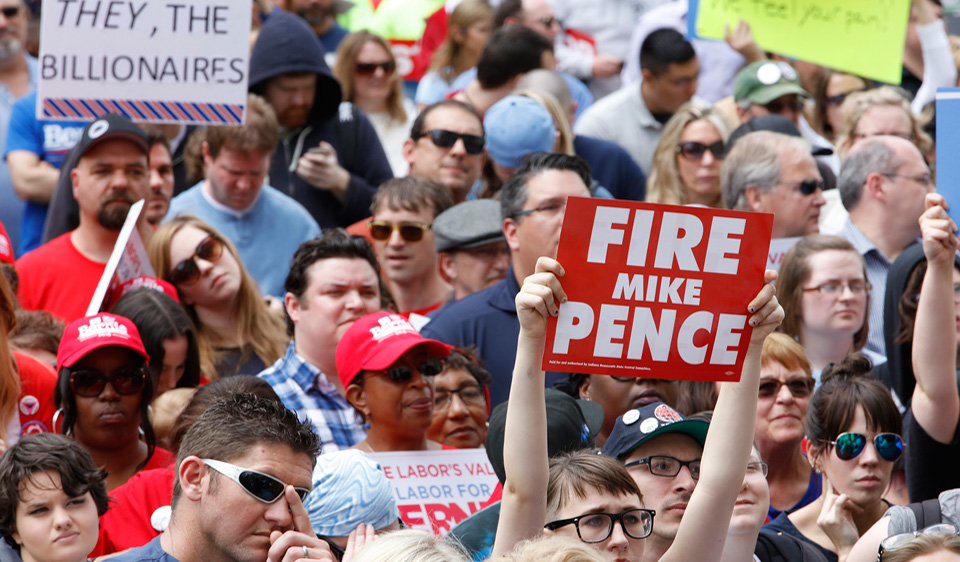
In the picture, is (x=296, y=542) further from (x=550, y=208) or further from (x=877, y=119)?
(x=877, y=119)

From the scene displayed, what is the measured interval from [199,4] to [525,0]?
3520 millimetres

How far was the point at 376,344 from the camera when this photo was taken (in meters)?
5.20

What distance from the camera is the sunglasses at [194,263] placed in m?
6.18

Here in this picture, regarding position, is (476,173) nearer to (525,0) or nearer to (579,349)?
(525,0)

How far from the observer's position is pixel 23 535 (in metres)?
3.99

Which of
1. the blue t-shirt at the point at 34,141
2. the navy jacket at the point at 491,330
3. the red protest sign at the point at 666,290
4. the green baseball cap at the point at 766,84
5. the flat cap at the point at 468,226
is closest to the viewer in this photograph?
the red protest sign at the point at 666,290

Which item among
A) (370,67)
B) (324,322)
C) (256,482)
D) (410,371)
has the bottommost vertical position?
(256,482)

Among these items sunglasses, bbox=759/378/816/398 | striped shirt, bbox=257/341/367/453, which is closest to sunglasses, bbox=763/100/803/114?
sunglasses, bbox=759/378/816/398

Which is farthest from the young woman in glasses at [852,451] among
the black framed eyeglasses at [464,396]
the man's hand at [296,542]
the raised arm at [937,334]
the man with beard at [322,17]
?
the man with beard at [322,17]

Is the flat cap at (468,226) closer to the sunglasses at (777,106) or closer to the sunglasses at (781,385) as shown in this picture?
the sunglasses at (781,385)

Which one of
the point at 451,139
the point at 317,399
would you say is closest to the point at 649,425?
the point at 317,399

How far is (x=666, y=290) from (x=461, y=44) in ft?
20.8

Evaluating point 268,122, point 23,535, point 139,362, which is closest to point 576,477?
point 23,535

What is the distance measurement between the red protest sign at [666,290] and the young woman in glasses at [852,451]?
54.5 inches
